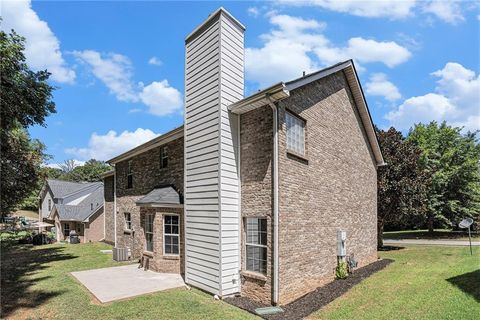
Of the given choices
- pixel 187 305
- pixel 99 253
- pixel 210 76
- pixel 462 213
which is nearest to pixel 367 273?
pixel 187 305

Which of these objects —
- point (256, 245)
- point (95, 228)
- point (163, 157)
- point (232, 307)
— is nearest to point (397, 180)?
point (256, 245)

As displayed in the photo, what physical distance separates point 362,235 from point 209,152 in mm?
9919

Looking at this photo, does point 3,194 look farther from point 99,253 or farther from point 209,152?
point 209,152

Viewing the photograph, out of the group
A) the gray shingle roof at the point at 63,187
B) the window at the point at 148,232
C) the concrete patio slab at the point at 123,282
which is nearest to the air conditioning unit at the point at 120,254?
the concrete patio slab at the point at 123,282

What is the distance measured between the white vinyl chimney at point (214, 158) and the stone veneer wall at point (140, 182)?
2.54 meters

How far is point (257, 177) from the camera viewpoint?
32.3 ft

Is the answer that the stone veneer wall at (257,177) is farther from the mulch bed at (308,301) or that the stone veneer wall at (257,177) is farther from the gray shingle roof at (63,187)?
the gray shingle roof at (63,187)

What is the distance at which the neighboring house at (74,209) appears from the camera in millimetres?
27797

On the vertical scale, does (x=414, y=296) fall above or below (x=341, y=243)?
below

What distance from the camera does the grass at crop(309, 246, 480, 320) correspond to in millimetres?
8211

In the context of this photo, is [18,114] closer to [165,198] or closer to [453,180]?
[165,198]

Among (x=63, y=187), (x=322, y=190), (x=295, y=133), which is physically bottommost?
(x=63, y=187)

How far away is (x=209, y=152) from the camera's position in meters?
10.5

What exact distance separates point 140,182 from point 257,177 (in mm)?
10092
